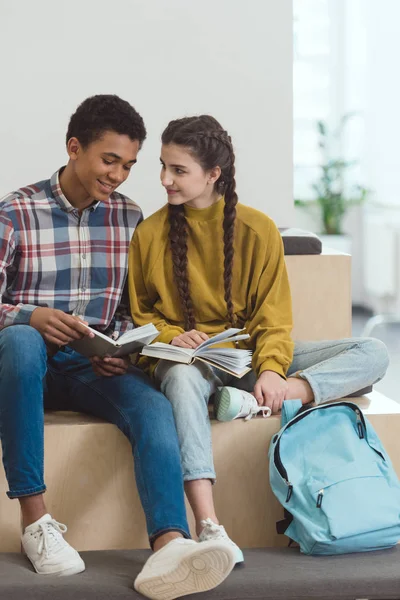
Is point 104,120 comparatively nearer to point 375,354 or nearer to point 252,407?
point 252,407

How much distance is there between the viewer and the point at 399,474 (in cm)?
190

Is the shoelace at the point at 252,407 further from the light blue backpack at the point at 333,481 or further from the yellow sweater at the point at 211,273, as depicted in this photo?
the yellow sweater at the point at 211,273

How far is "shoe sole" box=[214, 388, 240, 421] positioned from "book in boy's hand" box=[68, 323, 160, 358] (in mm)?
197

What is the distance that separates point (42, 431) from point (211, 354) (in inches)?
14.9

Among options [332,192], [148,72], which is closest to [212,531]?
[148,72]

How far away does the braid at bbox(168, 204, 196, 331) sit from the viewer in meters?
1.91

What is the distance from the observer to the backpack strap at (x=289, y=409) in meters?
1.80

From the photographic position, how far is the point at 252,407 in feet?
5.89

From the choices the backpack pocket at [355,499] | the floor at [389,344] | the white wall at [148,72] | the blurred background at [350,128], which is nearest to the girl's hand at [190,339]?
the backpack pocket at [355,499]

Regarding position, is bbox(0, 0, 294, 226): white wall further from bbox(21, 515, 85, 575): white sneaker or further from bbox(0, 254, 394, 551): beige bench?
bbox(21, 515, 85, 575): white sneaker

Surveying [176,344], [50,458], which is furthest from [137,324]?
[50,458]

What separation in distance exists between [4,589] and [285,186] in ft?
5.73

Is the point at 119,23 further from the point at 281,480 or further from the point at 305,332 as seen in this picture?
the point at 281,480

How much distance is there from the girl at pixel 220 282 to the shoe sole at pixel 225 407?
0.05 m
